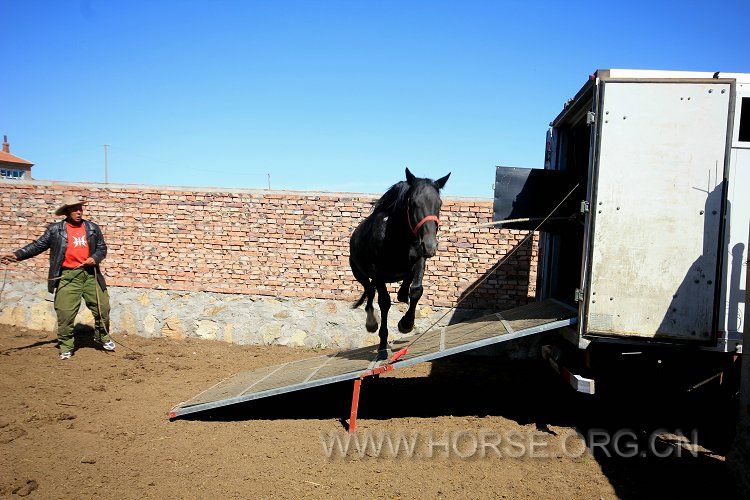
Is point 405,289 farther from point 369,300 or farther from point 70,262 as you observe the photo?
point 70,262

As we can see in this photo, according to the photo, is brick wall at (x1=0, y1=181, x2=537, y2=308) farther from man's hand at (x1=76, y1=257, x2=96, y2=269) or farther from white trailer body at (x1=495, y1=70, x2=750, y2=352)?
white trailer body at (x1=495, y1=70, x2=750, y2=352)

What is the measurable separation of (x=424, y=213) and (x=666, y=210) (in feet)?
7.03

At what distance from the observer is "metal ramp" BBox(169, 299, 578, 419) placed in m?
4.64

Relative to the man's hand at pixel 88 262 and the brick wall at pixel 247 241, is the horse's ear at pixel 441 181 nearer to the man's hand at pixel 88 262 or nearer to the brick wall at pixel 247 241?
the brick wall at pixel 247 241

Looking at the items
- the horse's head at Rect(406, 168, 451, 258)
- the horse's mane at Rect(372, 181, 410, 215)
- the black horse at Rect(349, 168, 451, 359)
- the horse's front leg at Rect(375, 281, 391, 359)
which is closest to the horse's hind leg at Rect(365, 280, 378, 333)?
the black horse at Rect(349, 168, 451, 359)

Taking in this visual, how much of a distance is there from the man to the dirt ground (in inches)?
25.7

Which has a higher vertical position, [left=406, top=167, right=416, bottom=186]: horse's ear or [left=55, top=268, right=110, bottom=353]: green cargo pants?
[left=406, top=167, right=416, bottom=186]: horse's ear

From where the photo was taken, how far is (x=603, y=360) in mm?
4695

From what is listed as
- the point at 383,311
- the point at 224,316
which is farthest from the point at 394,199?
the point at 224,316

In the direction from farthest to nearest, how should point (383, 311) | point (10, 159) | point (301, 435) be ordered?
point (10, 159) < point (383, 311) < point (301, 435)

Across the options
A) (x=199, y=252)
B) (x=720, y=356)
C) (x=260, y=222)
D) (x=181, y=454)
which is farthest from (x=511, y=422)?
(x=199, y=252)

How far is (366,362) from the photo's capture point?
524 cm

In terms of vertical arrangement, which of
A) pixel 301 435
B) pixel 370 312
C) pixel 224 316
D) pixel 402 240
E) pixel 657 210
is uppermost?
pixel 657 210

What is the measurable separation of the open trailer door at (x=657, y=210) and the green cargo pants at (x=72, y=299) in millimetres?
7084
